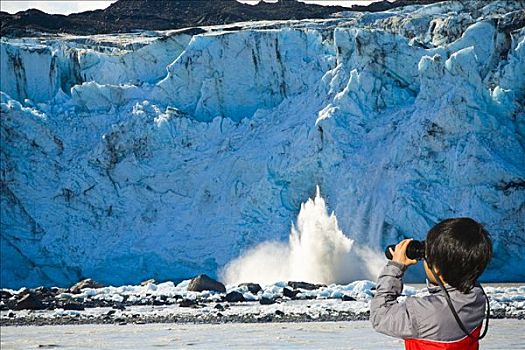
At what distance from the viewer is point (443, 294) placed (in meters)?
2.70

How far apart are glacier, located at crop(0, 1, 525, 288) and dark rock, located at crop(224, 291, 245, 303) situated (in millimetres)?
4757

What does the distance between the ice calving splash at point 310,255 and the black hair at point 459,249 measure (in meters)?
21.8

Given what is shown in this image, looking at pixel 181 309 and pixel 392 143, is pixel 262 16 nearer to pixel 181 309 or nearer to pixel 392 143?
pixel 392 143

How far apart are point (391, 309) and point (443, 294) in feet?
0.45

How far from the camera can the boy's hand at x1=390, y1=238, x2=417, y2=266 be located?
273cm

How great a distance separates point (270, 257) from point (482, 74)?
676 cm

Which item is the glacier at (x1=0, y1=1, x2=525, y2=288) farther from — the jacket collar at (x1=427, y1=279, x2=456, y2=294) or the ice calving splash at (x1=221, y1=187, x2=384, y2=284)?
the jacket collar at (x1=427, y1=279, x2=456, y2=294)

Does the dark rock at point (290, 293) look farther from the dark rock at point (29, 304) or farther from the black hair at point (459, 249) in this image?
the black hair at point (459, 249)

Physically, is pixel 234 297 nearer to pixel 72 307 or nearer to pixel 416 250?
pixel 72 307

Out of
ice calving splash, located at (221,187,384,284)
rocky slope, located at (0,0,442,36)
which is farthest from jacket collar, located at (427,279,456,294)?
rocky slope, located at (0,0,442,36)

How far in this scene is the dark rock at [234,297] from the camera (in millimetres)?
19891

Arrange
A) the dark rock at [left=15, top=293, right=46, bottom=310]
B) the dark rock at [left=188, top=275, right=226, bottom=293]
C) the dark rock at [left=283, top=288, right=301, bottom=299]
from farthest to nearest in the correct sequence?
Result: 1. the dark rock at [left=188, top=275, right=226, bottom=293]
2. the dark rock at [left=283, top=288, right=301, bottom=299]
3. the dark rock at [left=15, top=293, right=46, bottom=310]

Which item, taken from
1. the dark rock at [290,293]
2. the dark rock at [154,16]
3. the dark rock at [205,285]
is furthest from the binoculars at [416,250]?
the dark rock at [154,16]

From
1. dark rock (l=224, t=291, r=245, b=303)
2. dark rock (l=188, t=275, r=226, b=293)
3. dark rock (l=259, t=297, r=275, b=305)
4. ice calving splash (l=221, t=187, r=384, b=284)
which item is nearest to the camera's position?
dark rock (l=259, t=297, r=275, b=305)
